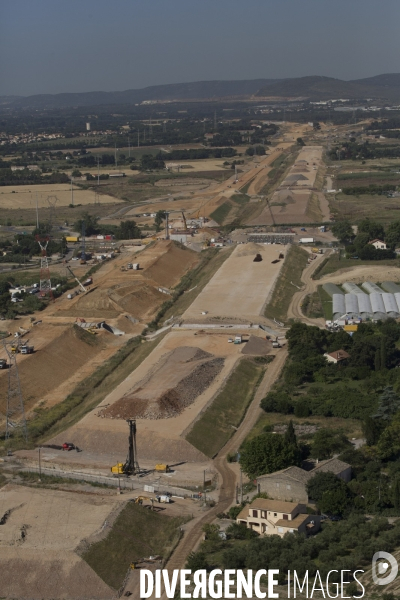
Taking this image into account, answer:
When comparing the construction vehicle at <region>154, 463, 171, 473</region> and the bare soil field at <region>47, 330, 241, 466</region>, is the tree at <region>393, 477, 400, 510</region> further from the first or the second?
the construction vehicle at <region>154, 463, 171, 473</region>

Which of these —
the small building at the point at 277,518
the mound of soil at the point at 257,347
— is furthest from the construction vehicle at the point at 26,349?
the small building at the point at 277,518

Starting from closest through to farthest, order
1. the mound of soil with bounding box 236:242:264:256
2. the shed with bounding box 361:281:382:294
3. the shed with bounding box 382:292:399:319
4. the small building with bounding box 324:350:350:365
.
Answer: the small building with bounding box 324:350:350:365 < the shed with bounding box 382:292:399:319 < the shed with bounding box 361:281:382:294 < the mound of soil with bounding box 236:242:264:256

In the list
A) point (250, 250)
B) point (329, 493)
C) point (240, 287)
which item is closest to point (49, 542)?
point (329, 493)

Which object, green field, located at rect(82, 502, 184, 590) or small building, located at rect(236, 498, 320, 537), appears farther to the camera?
small building, located at rect(236, 498, 320, 537)

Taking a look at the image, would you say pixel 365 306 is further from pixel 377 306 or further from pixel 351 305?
pixel 351 305

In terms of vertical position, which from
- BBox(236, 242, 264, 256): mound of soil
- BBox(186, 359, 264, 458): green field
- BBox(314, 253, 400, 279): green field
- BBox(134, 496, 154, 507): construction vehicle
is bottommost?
BBox(314, 253, 400, 279): green field

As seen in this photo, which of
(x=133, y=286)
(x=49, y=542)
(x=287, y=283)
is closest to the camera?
(x=49, y=542)

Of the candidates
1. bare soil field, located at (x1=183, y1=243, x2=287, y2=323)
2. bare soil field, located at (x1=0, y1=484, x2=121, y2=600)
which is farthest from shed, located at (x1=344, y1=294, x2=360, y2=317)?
bare soil field, located at (x1=0, y1=484, x2=121, y2=600)
